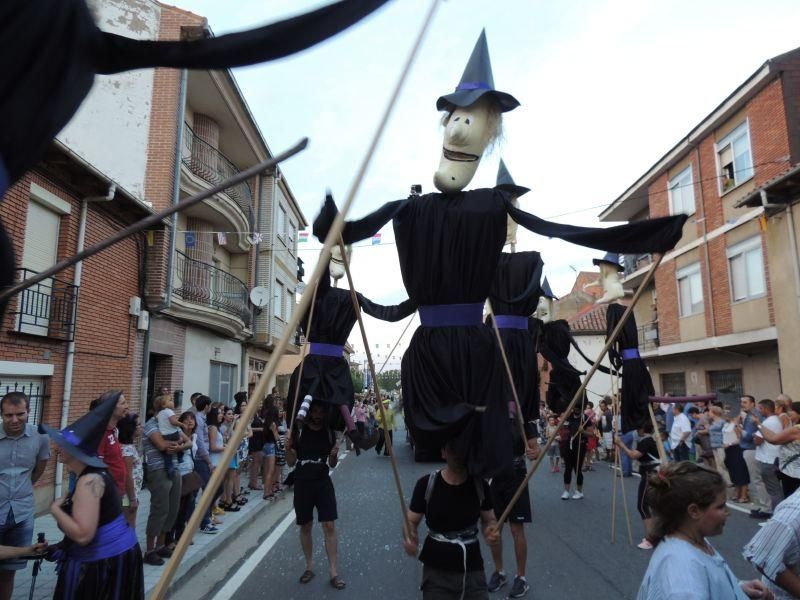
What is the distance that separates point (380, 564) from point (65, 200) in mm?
7548

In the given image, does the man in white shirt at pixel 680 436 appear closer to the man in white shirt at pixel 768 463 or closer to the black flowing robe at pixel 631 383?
the man in white shirt at pixel 768 463

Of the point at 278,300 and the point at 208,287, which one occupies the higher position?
the point at 278,300

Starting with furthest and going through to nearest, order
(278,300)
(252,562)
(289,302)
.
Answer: (289,302)
(278,300)
(252,562)

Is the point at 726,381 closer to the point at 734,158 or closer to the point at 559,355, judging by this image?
the point at 734,158

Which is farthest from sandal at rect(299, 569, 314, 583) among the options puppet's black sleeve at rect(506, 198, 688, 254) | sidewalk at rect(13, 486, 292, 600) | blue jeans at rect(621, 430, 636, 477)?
blue jeans at rect(621, 430, 636, 477)

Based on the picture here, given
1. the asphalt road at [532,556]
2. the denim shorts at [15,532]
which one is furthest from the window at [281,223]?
the denim shorts at [15,532]

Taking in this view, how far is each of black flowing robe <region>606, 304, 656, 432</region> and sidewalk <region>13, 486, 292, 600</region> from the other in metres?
5.28

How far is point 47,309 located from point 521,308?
24.5ft

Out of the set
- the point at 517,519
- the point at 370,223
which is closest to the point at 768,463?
the point at 517,519

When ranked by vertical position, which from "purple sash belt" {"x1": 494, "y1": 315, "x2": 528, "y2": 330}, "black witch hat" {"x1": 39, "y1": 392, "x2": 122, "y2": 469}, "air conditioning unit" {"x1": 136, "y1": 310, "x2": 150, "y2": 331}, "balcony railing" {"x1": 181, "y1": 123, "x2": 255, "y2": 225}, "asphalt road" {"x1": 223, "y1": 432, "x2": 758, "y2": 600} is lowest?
"asphalt road" {"x1": 223, "y1": 432, "x2": 758, "y2": 600}

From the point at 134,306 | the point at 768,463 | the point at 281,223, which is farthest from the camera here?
the point at 281,223

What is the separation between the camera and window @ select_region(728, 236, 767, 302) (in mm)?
15773

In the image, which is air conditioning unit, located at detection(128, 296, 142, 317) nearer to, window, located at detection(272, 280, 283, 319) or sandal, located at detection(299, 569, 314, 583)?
sandal, located at detection(299, 569, 314, 583)

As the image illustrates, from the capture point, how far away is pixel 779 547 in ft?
8.41
